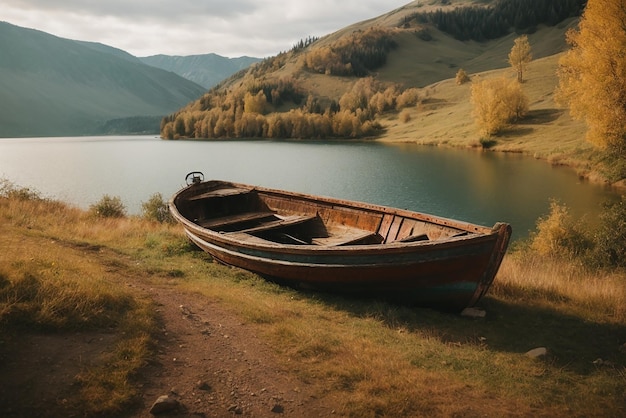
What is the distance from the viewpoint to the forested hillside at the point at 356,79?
361 feet

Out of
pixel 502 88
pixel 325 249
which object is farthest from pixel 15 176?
pixel 502 88

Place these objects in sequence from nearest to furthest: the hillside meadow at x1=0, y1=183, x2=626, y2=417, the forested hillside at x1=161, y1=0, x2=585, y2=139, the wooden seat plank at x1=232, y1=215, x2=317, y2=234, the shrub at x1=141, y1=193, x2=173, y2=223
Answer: the hillside meadow at x1=0, y1=183, x2=626, y2=417, the wooden seat plank at x1=232, y1=215, x2=317, y2=234, the shrub at x1=141, y1=193, x2=173, y2=223, the forested hillside at x1=161, y1=0, x2=585, y2=139

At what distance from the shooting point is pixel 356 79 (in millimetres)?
155125

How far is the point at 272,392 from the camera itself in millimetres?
5406

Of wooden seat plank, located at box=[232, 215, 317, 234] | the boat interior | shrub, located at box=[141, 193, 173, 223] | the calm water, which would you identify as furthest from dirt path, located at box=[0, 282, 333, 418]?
the calm water

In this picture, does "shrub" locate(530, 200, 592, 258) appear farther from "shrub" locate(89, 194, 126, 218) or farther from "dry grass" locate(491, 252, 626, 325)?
"shrub" locate(89, 194, 126, 218)

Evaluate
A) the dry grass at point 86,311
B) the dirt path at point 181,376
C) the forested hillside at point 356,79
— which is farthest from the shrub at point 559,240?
the forested hillside at point 356,79

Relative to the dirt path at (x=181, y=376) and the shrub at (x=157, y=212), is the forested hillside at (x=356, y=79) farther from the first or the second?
the dirt path at (x=181, y=376)

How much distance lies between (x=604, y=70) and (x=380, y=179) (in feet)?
57.9

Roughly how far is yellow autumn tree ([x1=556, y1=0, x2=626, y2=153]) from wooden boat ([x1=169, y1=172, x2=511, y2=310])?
24963 mm

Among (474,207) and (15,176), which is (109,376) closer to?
(474,207)

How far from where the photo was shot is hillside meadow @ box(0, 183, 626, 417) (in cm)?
533

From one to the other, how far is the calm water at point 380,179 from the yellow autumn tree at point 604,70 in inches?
175

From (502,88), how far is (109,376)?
73.1 metres
